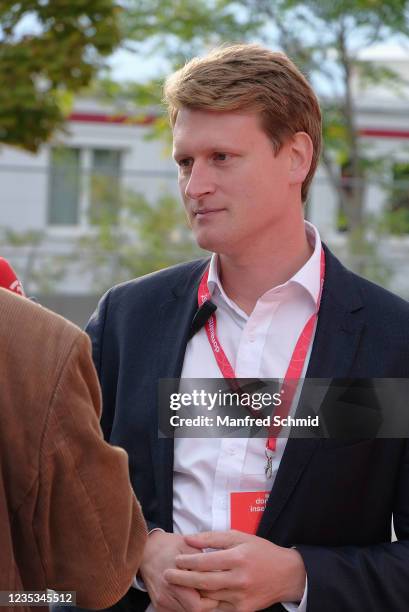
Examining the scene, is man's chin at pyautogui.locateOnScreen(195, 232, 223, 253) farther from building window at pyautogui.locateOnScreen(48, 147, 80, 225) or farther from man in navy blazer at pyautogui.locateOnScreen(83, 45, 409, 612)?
building window at pyautogui.locateOnScreen(48, 147, 80, 225)

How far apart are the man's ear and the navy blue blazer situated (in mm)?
244

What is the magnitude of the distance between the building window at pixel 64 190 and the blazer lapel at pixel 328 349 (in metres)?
18.4

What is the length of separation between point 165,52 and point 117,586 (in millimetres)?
14866

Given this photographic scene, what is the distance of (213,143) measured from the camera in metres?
2.98

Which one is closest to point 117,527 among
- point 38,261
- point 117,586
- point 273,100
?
point 117,586

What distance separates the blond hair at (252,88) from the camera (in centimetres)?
297

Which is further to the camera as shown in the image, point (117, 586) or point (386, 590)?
point (386, 590)

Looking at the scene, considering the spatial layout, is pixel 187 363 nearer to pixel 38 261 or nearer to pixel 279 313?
pixel 279 313

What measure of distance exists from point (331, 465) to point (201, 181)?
2.70ft

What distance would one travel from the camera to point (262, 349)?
3.00 meters

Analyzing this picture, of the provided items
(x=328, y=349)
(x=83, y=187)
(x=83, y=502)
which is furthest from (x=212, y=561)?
(x=83, y=187)

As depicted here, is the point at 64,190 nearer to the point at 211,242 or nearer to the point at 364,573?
the point at 211,242

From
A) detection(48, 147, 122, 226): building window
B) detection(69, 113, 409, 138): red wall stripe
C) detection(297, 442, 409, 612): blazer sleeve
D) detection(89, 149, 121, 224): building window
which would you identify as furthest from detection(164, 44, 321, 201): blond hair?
detection(69, 113, 409, 138): red wall stripe

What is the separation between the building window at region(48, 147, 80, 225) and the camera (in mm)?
21797
